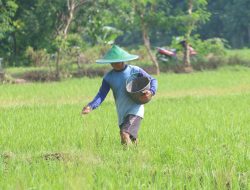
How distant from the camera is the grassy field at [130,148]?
3.65 meters

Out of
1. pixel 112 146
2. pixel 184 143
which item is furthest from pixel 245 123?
pixel 112 146

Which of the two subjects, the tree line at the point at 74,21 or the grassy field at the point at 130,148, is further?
the tree line at the point at 74,21

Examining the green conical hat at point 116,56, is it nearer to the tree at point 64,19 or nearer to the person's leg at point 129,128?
the person's leg at point 129,128

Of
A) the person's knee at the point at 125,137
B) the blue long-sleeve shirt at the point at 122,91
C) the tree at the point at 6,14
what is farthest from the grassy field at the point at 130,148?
the tree at the point at 6,14

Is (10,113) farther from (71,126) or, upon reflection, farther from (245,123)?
(245,123)

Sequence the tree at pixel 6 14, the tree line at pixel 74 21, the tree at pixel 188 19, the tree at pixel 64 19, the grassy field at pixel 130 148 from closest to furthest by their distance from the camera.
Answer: the grassy field at pixel 130 148 < the tree at pixel 6 14 < the tree at pixel 64 19 < the tree line at pixel 74 21 < the tree at pixel 188 19

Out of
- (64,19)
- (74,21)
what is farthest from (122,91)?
(74,21)

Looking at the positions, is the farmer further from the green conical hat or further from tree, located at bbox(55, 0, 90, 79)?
tree, located at bbox(55, 0, 90, 79)

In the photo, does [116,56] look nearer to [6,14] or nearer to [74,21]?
[6,14]

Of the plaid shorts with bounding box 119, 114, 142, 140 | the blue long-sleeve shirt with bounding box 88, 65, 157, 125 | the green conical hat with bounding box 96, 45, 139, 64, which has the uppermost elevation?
the green conical hat with bounding box 96, 45, 139, 64

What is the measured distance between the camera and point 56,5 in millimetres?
18391

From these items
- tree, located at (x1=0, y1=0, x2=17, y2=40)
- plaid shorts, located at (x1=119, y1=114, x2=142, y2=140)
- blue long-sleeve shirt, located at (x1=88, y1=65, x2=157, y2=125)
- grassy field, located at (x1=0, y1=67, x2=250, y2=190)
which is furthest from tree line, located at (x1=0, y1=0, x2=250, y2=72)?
plaid shorts, located at (x1=119, y1=114, x2=142, y2=140)

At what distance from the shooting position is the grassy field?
144 inches

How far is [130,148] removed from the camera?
498 centimetres
